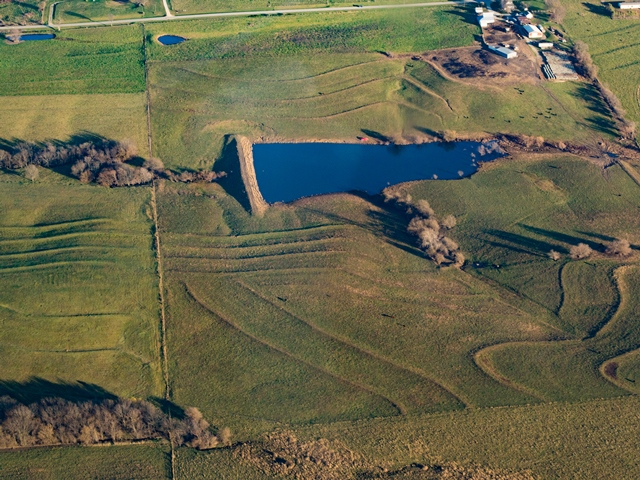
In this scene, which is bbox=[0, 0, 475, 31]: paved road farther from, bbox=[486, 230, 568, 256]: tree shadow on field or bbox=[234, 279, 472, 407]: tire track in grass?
bbox=[234, 279, 472, 407]: tire track in grass

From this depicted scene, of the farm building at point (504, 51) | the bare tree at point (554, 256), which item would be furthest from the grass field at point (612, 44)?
the bare tree at point (554, 256)

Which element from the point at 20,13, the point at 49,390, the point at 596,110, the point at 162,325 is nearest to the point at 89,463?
the point at 49,390

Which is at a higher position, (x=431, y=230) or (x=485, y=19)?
(x=485, y=19)

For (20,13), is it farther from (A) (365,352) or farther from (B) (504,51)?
(A) (365,352)

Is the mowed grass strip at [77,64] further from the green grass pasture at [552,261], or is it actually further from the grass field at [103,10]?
the green grass pasture at [552,261]

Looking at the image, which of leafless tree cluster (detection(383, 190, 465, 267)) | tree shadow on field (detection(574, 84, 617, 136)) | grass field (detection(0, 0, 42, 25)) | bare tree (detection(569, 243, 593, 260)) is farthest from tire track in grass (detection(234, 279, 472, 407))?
grass field (detection(0, 0, 42, 25))

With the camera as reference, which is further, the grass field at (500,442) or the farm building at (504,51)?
the farm building at (504,51)

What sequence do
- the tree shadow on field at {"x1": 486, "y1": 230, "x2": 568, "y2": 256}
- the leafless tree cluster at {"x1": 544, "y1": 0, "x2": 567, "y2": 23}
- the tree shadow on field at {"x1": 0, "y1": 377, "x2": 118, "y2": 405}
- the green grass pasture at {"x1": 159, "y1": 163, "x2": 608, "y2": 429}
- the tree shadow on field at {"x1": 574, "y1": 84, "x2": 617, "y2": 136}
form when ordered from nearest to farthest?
the tree shadow on field at {"x1": 0, "y1": 377, "x2": 118, "y2": 405} < the green grass pasture at {"x1": 159, "y1": 163, "x2": 608, "y2": 429} < the tree shadow on field at {"x1": 486, "y1": 230, "x2": 568, "y2": 256} < the tree shadow on field at {"x1": 574, "y1": 84, "x2": 617, "y2": 136} < the leafless tree cluster at {"x1": 544, "y1": 0, "x2": 567, "y2": 23}
